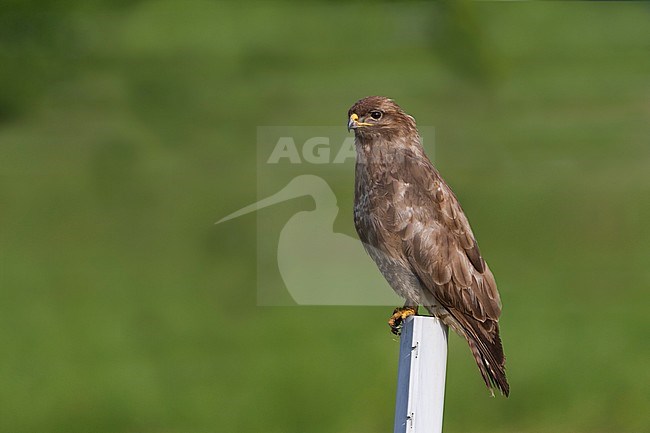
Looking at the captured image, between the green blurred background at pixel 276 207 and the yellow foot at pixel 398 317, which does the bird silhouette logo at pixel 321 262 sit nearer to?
the green blurred background at pixel 276 207

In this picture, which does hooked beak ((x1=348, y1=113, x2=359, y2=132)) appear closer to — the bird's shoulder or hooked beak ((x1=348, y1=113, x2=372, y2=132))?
hooked beak ((x1=348, y1=113, x2=372, y2=132))

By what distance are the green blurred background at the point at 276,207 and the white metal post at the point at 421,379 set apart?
1994 mm

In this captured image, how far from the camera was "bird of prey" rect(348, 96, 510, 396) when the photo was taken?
7.11 ft

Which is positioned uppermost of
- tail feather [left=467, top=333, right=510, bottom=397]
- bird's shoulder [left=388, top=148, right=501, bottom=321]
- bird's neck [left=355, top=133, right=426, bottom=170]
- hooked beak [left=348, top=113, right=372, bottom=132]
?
hooked beak [left=348, top=113, right=372, bottom=132]

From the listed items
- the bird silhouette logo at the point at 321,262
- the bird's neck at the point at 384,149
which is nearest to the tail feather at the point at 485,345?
the bird's neck at the point at 384,149

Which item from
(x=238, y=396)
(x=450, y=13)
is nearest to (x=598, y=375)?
(x=238, y=396)

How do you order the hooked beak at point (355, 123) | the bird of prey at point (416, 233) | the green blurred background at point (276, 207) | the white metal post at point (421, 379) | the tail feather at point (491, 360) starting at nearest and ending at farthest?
the white metal post at point (421, 379)
the tail feather at point (491, 360)
the bird of prey at point (416, 233)
the hooked beak at point (355, 123)
the green blurred background at point (276, 207)

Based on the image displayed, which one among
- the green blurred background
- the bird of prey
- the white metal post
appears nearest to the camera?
the white metal post

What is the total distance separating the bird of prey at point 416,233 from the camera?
217cm

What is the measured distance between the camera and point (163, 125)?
469cm

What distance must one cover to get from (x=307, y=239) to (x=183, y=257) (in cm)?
60

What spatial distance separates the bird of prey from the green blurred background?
1.48m

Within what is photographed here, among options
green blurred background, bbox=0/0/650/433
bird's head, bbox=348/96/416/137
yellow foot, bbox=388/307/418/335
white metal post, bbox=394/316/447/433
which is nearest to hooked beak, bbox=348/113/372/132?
bird's head, bbox=348/96/416/137

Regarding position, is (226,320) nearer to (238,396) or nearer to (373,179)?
(238,396)
